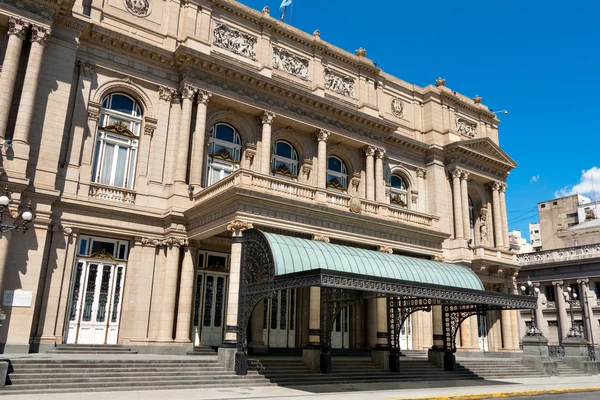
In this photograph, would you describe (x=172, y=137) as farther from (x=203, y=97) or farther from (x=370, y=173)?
(x=370, y=173)

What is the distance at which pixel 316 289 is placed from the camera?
75.5 feet

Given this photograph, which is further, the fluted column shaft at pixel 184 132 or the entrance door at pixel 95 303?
the fluted column shaft at pixel 184 132

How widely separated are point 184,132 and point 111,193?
15.6 feet

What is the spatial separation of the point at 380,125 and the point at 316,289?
50.4ft

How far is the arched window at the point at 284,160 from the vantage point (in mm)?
31350

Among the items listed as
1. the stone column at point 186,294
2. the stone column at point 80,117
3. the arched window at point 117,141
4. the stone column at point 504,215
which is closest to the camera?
the stone column at point 186,294

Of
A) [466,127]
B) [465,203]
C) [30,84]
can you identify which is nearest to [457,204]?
[465,203]

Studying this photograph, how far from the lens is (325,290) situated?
24.2m

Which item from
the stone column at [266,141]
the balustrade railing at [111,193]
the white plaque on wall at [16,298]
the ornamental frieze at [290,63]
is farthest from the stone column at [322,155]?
the white plaque on wall at [16,298]

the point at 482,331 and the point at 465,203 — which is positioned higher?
the point at 465,203

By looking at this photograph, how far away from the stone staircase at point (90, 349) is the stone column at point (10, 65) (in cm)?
903

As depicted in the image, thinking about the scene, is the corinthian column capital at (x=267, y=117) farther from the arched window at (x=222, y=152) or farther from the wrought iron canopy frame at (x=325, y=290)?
the wrought iron canopy frame at (x=325, y=290)

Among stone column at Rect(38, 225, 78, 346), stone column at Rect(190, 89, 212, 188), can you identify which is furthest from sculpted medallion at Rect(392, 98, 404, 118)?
stone column at Rect(38, 225, 78, 346)

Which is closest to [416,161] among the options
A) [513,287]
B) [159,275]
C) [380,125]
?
[380,125]
